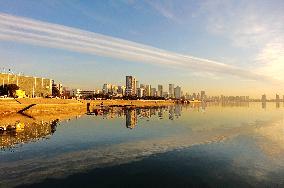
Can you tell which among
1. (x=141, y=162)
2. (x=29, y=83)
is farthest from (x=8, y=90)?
(x=141, y=162)

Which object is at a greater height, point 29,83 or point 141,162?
point 29,83

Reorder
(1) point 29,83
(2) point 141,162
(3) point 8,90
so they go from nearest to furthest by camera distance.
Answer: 1. (2) point 141,162
2. (3) point 8,90
3. (1) point 29,83

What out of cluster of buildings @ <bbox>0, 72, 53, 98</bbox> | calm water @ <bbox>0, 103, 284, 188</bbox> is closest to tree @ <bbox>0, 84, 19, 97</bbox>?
cluster of buildings @ <bbox>0, 72, 53, 98</bbox>

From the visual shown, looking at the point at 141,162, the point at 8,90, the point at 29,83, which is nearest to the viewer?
the point at 141,162

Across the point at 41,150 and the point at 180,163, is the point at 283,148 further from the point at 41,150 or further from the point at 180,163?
the point at 41,150

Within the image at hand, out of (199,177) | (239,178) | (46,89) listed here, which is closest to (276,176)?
(239,178)

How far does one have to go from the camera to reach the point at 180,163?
33094mm

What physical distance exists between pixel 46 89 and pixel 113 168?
176893 millimetres

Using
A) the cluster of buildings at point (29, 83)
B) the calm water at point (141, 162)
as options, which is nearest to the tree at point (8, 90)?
the cluster of buildings at point (29, 83)

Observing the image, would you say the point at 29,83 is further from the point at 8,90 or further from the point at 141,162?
the point at 141,162

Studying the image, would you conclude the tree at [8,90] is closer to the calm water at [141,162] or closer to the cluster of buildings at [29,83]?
the cluster of buildings at [29,83]

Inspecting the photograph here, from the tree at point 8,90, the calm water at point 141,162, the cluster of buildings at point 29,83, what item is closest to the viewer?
the calm water at point 141,162

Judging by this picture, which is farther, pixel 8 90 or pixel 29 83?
pixel 29 83

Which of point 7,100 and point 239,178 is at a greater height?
point 7,100
